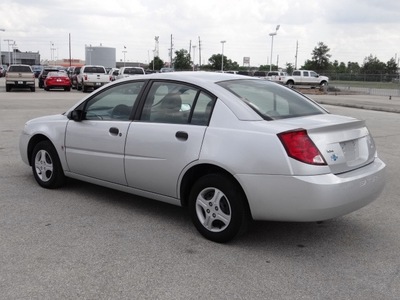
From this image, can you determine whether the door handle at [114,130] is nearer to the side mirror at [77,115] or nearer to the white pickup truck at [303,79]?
the side mirror at [77,115]

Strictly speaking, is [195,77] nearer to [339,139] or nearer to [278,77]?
[339,139]

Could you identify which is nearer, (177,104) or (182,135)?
(182,135)

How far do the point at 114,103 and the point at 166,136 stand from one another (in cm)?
111

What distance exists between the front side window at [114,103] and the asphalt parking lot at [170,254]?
1.05m

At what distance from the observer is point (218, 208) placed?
4.14m

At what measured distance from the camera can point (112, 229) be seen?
4.52 metres

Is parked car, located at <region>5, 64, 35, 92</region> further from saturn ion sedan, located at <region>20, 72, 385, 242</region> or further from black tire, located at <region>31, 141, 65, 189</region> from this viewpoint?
saturn ion sedan, located at <region>20, 72, 385, 242</region>

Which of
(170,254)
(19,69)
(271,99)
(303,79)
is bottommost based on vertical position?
(170,254)

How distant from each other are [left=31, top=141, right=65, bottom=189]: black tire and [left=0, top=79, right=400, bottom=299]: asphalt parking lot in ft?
0.83

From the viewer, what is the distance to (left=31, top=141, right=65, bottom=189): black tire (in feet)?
18.9

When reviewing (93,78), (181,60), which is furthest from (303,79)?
(181,60)

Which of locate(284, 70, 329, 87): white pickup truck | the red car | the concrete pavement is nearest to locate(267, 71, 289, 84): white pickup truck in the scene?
locate(284, 70, 329, 87): white pickup truck

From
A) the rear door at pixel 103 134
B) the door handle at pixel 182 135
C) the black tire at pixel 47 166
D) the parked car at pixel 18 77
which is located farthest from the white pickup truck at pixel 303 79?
the door handle at pixel 182 135

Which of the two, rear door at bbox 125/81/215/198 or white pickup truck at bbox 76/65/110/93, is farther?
white pickup truck at bbox 76/65/110/93
